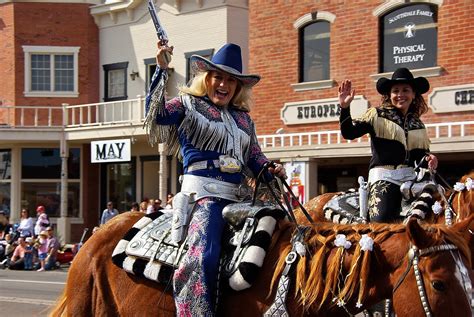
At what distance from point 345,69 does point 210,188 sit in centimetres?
1753

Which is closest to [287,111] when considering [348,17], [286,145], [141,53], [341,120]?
[286,145]

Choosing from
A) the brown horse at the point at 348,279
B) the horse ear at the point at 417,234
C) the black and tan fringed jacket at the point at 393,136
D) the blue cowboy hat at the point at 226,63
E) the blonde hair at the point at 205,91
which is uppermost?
the blue cowboy hat at the point at 226,63

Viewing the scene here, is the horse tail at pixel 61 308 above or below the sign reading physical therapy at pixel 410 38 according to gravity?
below

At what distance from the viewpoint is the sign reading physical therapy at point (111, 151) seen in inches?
1086

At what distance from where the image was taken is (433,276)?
4.23 metres

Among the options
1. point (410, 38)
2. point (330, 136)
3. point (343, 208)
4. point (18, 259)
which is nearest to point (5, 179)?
point (18, 259)

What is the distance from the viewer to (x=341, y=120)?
6.79 meters

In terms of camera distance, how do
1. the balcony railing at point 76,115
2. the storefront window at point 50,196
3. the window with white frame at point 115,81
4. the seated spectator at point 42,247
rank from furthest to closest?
the storefront window at point 50,196 → the window with white frame at point 115,81 → the balcony railing at point 76,115 → the seated spectator at point 42,247

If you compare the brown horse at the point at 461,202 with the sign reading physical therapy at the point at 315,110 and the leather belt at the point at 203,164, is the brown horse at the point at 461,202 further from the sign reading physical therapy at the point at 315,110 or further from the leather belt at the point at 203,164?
the sign reading physical therapy at the point at 315,110

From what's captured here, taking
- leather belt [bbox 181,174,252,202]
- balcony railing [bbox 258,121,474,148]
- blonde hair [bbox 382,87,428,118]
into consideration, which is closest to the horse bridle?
leather belt [bbox 181,174,252,202]

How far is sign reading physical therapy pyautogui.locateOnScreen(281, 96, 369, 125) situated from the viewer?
22109mm

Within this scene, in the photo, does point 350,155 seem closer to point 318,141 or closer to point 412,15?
point 318,141

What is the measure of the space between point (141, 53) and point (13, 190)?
7660 millimetres

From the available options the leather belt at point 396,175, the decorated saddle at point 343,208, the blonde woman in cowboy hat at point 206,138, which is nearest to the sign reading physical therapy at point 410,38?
the decorated saddle at point 343,208
